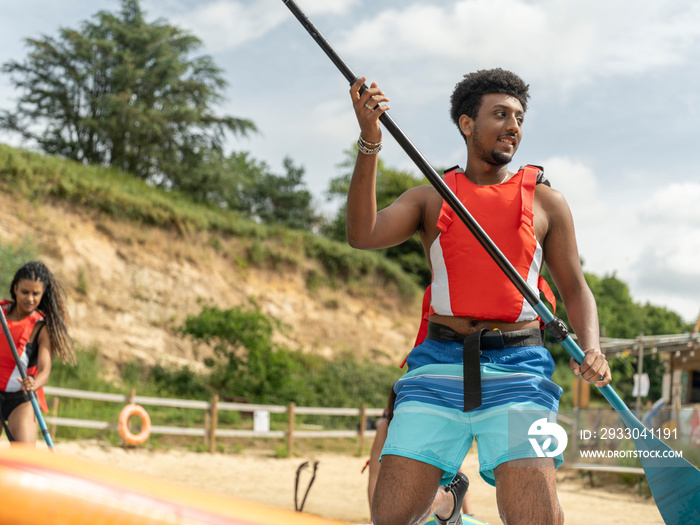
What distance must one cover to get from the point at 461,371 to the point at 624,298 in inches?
2567

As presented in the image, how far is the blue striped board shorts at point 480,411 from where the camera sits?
2246 millimetres

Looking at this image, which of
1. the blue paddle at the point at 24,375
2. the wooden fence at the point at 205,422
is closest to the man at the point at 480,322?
the blue paddle at the point at 24,375

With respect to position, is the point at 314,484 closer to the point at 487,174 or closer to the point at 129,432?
the point at 129,432

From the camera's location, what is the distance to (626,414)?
227cm

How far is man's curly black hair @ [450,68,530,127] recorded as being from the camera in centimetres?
266

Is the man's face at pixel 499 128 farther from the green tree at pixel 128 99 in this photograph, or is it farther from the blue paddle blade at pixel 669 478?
the green tree at pixel 128 99

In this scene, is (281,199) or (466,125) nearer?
(466,125)

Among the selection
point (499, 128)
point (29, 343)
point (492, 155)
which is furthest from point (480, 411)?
point (29, 343)

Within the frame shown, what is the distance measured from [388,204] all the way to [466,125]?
29.9 meters

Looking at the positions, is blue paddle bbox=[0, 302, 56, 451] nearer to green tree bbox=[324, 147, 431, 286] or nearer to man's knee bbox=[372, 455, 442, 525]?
man's knee bbox=[372, 455, 442, 525]

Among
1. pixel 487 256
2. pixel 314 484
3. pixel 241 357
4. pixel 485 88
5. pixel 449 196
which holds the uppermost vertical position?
pixel 485 88

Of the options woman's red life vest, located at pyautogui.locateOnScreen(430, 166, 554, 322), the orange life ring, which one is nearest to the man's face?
woman's red life vest, located at pyautogui.locateOnScreen(430, 166, 554, 322)

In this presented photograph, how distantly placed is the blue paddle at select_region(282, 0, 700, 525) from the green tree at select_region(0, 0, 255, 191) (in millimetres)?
20865

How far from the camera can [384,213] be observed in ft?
8.43
